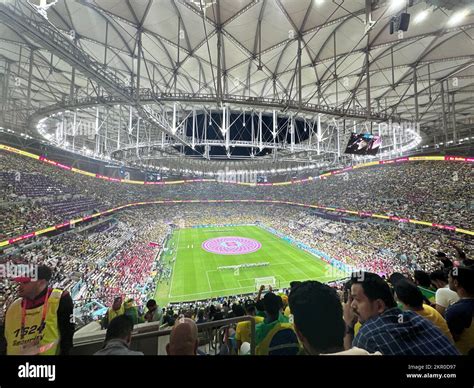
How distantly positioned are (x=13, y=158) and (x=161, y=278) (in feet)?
38.2

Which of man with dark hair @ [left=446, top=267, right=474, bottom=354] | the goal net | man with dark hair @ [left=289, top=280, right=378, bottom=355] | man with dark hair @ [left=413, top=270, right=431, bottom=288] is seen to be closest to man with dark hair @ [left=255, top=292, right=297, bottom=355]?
man with dark hair @ [left=289, top=280, right=378, bottom=355]

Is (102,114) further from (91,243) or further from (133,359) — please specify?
(133,359)

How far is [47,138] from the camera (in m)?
12.5

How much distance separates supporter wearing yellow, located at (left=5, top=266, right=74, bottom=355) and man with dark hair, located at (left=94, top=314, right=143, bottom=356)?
88 cm

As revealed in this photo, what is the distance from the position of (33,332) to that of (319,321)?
2.82 meters

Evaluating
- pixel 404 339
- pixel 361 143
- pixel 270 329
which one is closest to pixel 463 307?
pixel 404 339

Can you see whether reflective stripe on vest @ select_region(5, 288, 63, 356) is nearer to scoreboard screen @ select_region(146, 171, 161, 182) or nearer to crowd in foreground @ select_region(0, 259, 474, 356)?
crowd in foreground @ select_region(0, 259, 474, 356)

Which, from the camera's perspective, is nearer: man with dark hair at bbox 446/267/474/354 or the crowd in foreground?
the crowd in foreground

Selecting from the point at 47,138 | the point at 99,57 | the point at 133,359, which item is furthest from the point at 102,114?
the point at 133,359

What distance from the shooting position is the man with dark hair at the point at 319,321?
50.9 inches

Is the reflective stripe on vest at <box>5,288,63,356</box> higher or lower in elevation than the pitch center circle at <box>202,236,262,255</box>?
higher

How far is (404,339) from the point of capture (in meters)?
1.39

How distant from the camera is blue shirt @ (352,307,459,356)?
54.4 inches

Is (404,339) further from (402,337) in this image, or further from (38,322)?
(38,322)
